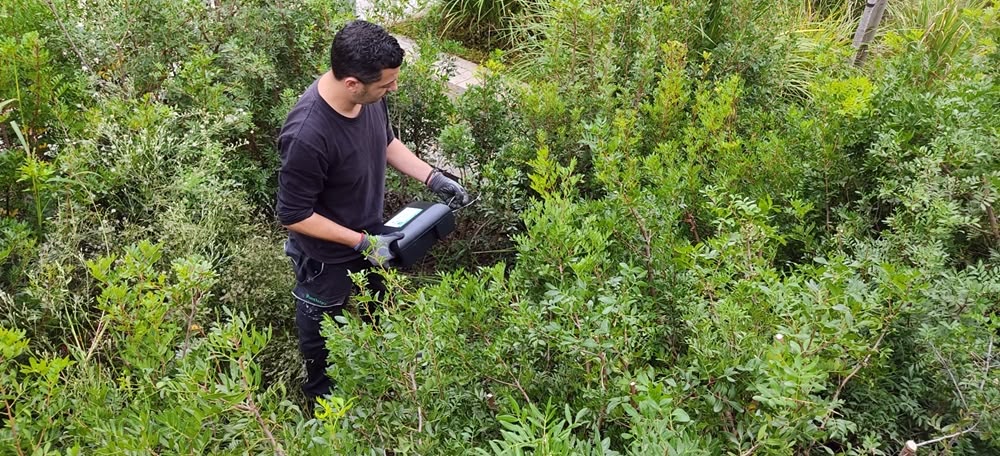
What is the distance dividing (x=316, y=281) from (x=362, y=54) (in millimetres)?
1041

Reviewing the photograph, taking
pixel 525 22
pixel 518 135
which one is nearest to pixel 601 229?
pixel 518 135

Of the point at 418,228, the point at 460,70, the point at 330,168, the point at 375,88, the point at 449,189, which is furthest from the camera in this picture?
the point at 460,70

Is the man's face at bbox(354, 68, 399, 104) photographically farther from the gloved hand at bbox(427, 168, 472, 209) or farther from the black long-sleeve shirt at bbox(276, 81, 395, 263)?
the gloved hand at bbox(427, 168, 472, 209)

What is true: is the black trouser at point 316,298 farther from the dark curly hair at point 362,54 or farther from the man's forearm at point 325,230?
the dark curly hair at point 362,54

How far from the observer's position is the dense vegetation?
1644 millimetres

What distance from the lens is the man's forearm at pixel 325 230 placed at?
2.63 m

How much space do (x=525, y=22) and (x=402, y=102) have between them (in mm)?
3492

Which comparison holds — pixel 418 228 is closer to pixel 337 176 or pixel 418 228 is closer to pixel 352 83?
pixel 337 176

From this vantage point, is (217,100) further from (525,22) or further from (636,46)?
(525,22)

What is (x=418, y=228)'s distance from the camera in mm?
2875

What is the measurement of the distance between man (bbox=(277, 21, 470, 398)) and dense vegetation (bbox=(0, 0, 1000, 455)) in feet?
0.82

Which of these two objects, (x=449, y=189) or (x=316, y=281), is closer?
(x=316, y=281)

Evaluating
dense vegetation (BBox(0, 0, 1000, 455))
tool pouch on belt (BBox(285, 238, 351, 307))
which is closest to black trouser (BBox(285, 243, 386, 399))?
tool pouch on belt (BBox(285, 238, 351, 307))

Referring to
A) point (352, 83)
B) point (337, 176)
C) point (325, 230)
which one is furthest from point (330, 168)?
point (352, 83)
